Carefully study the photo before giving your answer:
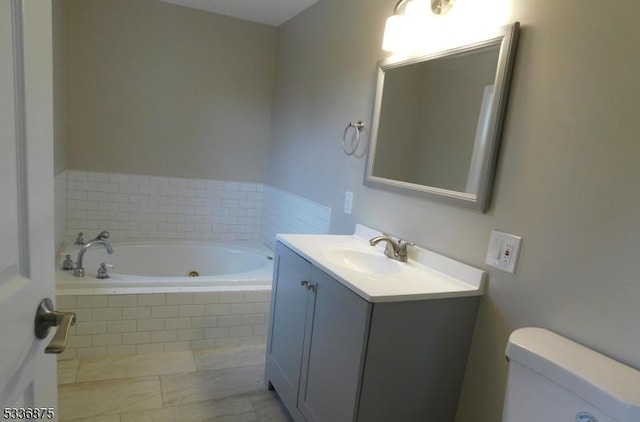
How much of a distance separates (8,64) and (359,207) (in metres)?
1.69

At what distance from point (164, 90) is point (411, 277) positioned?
269cm

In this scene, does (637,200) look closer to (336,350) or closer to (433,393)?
(433,393)

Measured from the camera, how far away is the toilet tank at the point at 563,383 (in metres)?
0.84

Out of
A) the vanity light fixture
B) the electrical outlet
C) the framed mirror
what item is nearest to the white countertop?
the framed mirror

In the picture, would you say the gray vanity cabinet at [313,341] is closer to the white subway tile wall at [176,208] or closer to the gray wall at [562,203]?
the gray wall at [562,203]

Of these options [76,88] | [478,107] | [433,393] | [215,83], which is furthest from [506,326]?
[76,88]

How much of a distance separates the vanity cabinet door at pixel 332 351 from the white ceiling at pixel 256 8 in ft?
7.16

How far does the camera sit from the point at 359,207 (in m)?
2.13

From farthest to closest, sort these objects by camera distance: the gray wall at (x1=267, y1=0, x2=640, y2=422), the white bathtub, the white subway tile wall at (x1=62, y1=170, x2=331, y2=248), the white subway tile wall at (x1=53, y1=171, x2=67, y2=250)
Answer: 1. the white subway tile wall at (x1=62, y1=170, x2=331, y2=248)
2. the white subway tile wall at (x1=53, y1=171, x2=67, y2=250)
3. the white bathtub
4. the gray wall at (x1=267, y1=0, x2=640, y2=422)

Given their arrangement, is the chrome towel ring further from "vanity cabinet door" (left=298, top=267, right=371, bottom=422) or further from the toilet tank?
the toilet tank

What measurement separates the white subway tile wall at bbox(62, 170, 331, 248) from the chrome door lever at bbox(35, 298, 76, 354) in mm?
1967

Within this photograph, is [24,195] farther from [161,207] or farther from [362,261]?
[161,207]

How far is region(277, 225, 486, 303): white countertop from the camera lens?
1.28 m

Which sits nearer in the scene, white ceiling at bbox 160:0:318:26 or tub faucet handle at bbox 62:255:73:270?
tub faucet handle at bbox 62:255:73:270
